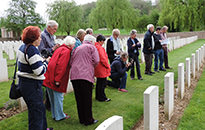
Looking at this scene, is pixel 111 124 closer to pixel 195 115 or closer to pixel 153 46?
pixel 195 115

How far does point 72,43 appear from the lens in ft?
13.1

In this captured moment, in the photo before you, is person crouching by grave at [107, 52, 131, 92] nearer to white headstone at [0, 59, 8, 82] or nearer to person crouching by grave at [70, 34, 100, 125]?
person crouching by grave at [70, 34, 100, 125]

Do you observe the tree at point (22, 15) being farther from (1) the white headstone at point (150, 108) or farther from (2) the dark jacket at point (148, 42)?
(1) the white headstone at point (150, 108)

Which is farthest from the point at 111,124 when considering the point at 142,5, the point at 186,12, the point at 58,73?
the point at 142,5

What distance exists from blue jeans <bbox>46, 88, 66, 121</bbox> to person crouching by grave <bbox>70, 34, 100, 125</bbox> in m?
0.44

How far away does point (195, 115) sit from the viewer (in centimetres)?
444

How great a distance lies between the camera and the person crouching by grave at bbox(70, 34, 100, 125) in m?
3.75

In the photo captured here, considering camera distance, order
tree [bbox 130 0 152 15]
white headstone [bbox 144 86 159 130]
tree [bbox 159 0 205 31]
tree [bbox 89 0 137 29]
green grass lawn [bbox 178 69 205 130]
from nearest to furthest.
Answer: white headstone [bbox 144 86 159 130]
green grass lawn [bbox 178 69 205 130]
tree [bbox 159 0 205 31]
tree [bbox 89 0 137 29]
tree [bbox 130 0 152 15]

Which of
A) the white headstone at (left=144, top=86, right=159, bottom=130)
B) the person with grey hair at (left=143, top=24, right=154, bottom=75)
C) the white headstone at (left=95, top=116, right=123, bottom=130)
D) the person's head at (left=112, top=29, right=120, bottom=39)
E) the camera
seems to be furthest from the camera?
the person with grey hair at (left=143, top=24, right=154, bottom=75)

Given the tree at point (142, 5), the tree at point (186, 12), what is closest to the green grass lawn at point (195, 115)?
the tree at point (186, 12)

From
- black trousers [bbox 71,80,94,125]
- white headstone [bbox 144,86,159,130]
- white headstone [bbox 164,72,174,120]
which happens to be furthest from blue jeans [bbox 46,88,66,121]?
white headstone [bbox 164,72,174,120]

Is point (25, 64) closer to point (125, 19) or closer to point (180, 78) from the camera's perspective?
point (180, 78)

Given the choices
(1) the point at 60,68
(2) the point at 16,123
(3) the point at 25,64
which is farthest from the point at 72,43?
(2) the point at 16,123

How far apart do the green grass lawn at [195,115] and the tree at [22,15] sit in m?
36.9
